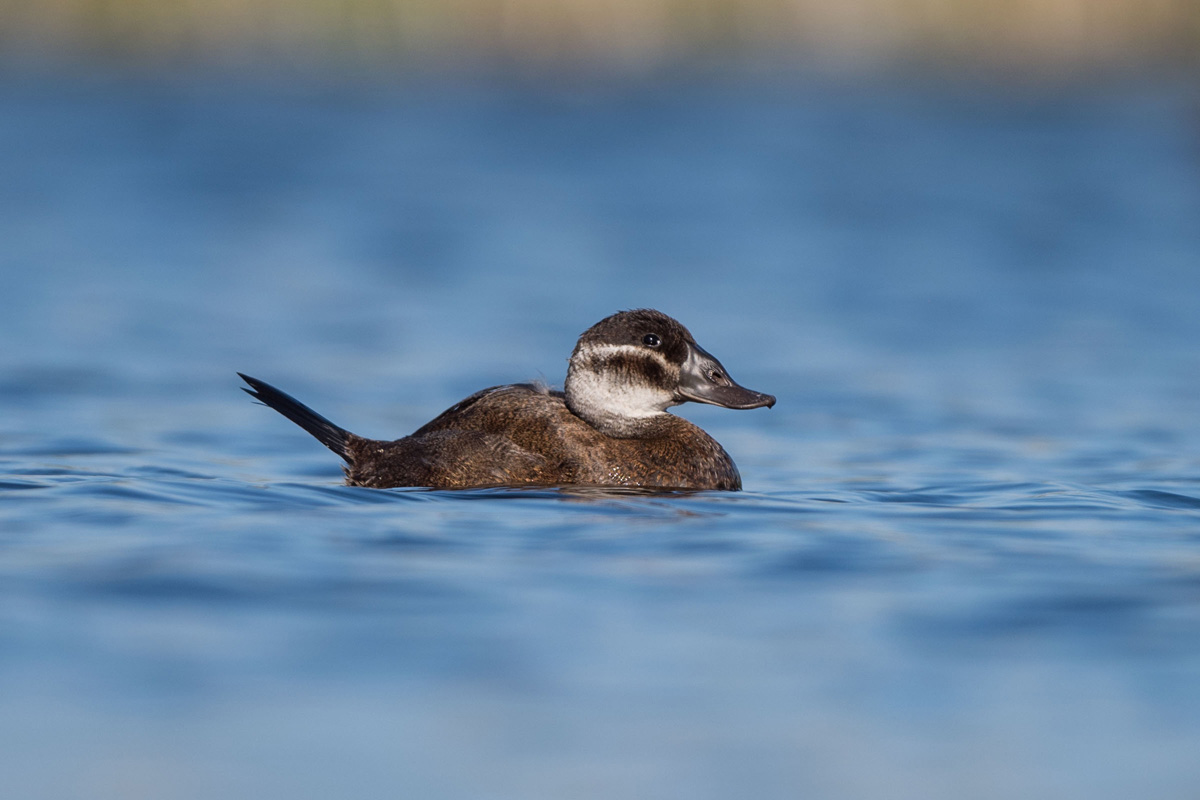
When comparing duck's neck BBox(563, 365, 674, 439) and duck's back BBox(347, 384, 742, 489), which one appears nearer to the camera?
duck's back BBox(347, 384, 742, 489)

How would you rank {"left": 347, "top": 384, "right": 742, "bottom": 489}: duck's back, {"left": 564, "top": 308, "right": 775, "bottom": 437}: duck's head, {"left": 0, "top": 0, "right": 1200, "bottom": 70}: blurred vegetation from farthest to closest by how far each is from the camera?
{"left": 0, "top": 0, "right": 1200, "bottom": 70}: blurred vegetation → {"left": 564, "top": 308, "right": 775, "bottom": 437}: duck's head → {"left": 347, "top": 384, "right": 742, "bottom": 489}: duck's back

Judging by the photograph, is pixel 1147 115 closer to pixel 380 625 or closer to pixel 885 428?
pixel 885 428

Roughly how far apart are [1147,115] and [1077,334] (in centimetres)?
1363

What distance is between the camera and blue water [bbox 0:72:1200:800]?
12.7 feet

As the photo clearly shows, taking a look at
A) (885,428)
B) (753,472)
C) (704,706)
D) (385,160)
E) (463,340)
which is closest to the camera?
(704,706)

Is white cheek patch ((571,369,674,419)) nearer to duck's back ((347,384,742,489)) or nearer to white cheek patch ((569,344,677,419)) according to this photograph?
white cheek patch ((569,344,677,419))

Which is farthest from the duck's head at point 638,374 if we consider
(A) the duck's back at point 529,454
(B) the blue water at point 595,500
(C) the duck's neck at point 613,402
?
(B) the blue water at point 595,500

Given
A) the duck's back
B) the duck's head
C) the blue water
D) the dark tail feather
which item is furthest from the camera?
the dark tail feather

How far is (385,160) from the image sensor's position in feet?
70.6

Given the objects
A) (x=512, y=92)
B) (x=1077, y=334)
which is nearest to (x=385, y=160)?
(x=512, y=92)

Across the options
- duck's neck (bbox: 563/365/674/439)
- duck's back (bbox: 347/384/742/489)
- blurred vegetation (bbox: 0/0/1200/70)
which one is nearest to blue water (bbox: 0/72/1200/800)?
duck's back (bbox: 347/384/742/489)

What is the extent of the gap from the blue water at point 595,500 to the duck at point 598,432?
0.24 meters

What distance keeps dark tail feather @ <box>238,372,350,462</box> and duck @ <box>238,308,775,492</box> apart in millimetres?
117

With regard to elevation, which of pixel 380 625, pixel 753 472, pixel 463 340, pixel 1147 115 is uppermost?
pixel 1147 115
